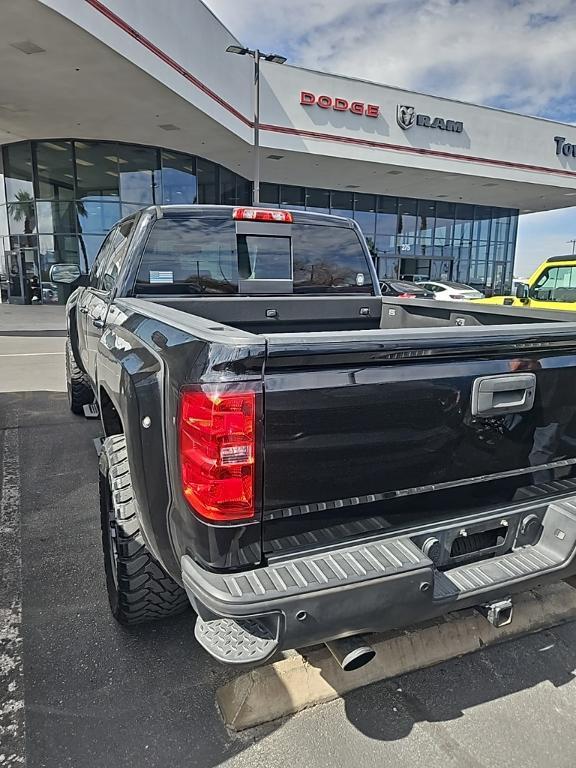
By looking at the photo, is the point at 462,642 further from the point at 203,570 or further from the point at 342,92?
the point at 342,92

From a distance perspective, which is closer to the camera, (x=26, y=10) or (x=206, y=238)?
(x=206, y=238)

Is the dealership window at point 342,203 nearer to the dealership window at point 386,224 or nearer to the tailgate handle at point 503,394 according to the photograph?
the dealership window at point 386,224

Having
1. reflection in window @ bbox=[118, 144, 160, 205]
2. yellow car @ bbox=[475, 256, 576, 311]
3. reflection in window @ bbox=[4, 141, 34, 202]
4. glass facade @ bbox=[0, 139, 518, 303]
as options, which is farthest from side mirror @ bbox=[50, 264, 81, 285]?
reflection in window @ bbox=[4, 141, 34, 202]

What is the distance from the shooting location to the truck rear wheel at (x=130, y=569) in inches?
94.2

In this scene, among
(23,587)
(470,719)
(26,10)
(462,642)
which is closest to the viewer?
(470,719)

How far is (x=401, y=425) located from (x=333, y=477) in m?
0.31

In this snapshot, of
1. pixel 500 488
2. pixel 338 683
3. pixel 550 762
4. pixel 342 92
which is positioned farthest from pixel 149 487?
pixel 342 92

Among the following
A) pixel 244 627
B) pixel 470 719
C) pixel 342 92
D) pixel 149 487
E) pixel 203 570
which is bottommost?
pixel 470 719

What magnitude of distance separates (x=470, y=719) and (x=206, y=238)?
10.5 feet

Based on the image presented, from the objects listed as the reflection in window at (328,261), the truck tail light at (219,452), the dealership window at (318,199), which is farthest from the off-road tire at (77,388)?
the dealership window at (318,199)

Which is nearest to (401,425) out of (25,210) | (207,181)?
(207,181)

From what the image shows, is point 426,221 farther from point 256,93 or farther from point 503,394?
point 503,394

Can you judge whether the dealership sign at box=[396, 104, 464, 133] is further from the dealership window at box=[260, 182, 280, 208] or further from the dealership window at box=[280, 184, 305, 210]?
the dealership window at box=[260, 182, 280, 208]

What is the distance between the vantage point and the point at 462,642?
8.25 feet
